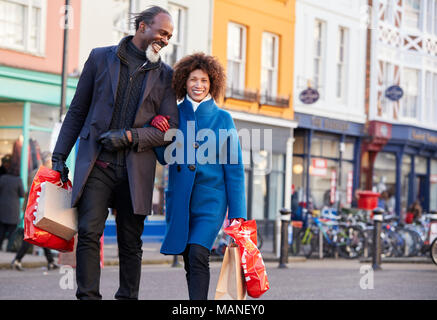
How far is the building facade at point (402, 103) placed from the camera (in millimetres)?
28781

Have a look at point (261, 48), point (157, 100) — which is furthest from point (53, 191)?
point (261, 48)

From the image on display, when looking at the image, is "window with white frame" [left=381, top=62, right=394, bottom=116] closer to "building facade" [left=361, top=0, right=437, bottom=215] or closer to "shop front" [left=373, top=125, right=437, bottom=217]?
"building facade" [left=361, top=0, right=437, bottom=215]

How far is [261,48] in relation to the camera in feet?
79.1

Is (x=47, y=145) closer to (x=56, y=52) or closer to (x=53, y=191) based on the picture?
(x=56, y=52)

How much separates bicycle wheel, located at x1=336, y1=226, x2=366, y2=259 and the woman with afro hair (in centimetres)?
1344

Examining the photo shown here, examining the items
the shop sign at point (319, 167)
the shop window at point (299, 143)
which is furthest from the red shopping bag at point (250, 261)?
the shop sign at point (319, 167)

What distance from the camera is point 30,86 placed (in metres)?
17.3

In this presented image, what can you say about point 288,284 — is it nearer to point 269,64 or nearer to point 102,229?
point 102,229

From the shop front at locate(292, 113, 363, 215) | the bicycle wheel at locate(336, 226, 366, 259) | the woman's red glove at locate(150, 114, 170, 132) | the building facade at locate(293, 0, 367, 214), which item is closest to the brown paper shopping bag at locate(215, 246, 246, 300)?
the woman's red glove at locate(150, 114, 170, 132)

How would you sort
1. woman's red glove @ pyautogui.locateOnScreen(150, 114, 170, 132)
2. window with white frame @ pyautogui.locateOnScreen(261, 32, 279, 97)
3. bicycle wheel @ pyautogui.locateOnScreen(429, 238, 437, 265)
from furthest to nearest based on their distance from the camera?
window with white frame @ pyautogui.locateOnScreen(261, 32, 279, 97), bicycle wheel @ pyautogui.locateOnScreen(429, 238, 437, 265), woman's red glove @ pyautogui.locateOnScreen(150, 114, 170, 132)

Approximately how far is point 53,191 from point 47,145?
510 inches

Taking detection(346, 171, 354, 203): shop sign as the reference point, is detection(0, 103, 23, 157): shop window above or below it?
above

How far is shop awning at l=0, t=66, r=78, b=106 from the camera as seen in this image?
54.6 ft

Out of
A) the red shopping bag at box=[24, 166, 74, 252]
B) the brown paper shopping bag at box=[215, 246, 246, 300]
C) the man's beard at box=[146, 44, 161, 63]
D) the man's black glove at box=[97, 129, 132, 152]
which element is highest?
the man's beard at box=[146, 44, 161, 63]
